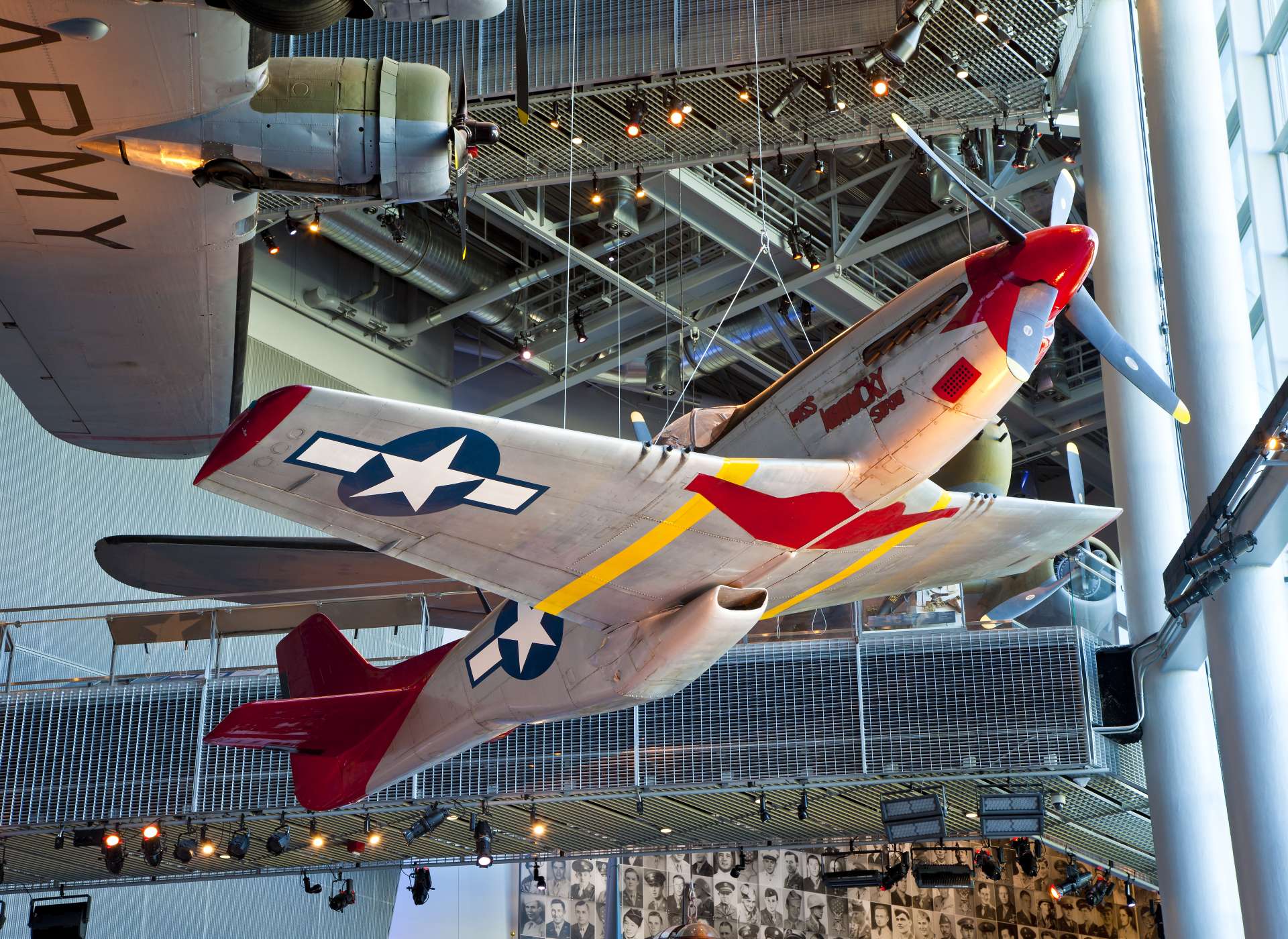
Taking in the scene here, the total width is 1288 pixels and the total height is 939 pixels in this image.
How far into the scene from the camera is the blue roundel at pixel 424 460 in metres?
6.11

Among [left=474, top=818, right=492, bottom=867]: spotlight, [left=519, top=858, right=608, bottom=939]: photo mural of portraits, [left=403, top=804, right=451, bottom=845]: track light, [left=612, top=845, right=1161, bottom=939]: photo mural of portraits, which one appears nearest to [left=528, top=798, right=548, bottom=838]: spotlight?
[left=474, top=818, right=492, bottom=867]: spotlight

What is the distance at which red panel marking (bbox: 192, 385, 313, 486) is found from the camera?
5766mm

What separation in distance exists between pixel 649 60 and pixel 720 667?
18.8 ft

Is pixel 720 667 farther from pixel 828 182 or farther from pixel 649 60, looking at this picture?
pixel 828 182

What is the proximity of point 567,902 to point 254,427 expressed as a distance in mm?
17935

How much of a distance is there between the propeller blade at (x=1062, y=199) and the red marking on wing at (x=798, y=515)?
6.13ft

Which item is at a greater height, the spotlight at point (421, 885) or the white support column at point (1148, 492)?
the white support column at point (1148, 492)

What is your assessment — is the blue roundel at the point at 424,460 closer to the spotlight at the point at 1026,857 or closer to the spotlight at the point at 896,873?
the spotlight at the point at 1026,857

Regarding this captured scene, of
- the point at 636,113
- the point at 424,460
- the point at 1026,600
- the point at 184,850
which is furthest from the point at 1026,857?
the point at 424,460

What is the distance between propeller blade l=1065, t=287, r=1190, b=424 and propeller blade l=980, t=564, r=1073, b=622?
15.5 feet

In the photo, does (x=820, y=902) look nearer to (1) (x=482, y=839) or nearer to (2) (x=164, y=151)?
(1) (x=482, y=839)

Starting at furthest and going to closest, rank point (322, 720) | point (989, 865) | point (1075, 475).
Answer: point (989, 865) < point (1075, 475) < point (322, 720)

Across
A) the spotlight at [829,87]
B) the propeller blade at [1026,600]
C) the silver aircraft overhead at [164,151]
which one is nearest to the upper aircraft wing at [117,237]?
the silver aircraft overhead at [164,151]

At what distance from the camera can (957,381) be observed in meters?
6.51
